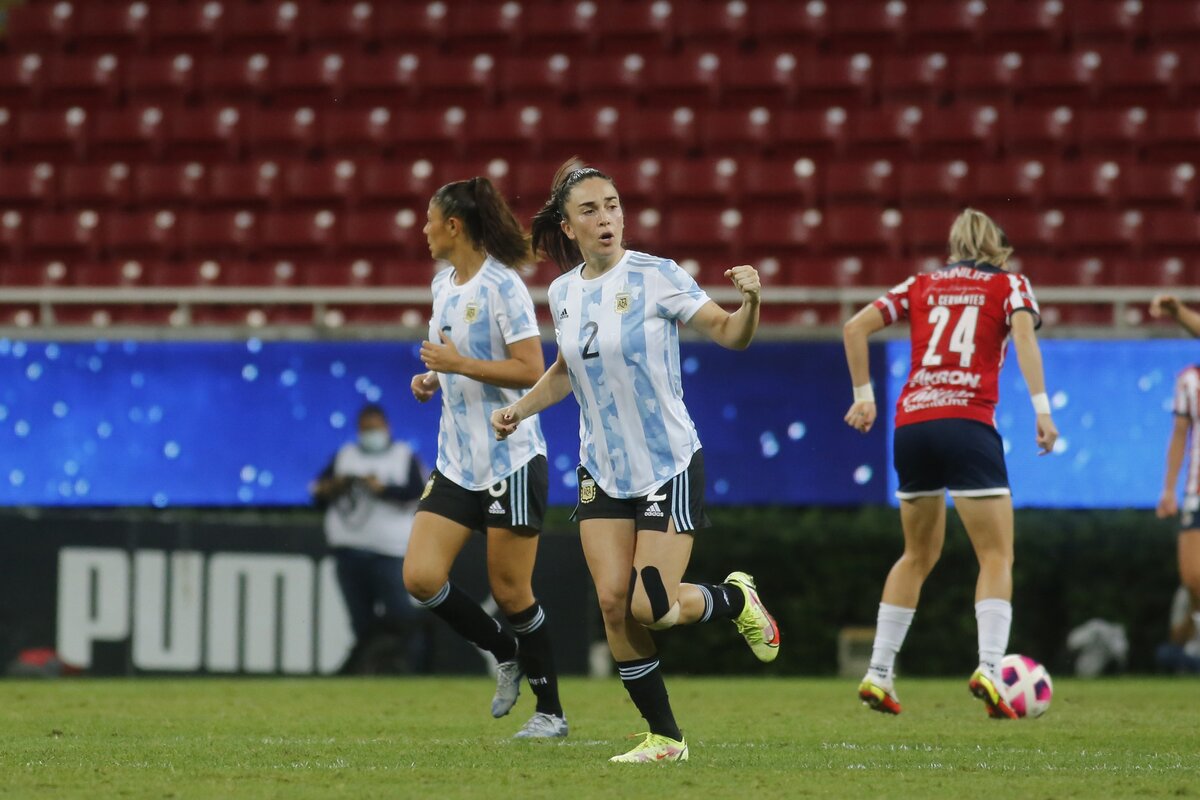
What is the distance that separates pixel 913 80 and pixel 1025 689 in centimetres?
921

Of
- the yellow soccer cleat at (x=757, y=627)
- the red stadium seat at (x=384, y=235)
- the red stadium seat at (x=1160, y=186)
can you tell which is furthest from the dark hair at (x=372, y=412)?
the red stadium seat at (x=1160, y=186)

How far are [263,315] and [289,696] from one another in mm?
5257

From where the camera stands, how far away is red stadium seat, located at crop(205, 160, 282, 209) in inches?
614

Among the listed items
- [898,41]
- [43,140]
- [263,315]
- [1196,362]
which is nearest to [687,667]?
[1196,362]

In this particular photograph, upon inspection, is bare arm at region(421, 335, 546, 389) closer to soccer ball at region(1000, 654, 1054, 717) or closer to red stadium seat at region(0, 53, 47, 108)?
soccer ball at region(1000, 654, 1054, 717)

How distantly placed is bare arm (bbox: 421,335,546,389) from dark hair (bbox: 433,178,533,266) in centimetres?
43

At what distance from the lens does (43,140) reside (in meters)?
16.4

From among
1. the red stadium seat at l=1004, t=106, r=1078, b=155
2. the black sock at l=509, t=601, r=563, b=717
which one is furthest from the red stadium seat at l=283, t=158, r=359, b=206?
the black sock at l=509, t=601, r=563, b=717

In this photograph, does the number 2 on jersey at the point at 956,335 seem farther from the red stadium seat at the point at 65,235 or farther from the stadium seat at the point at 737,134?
the red stadium seat at the point at 65,235

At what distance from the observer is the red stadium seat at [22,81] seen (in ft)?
55.3

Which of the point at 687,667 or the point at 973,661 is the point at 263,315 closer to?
the point at 687,667

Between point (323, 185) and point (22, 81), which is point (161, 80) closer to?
point (22, 81)

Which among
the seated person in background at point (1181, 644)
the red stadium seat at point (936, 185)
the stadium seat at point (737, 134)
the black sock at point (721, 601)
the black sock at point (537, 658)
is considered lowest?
the seated person in background at point (1181, 644)

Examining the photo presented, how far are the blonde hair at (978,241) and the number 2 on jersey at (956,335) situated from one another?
0.92 ft
